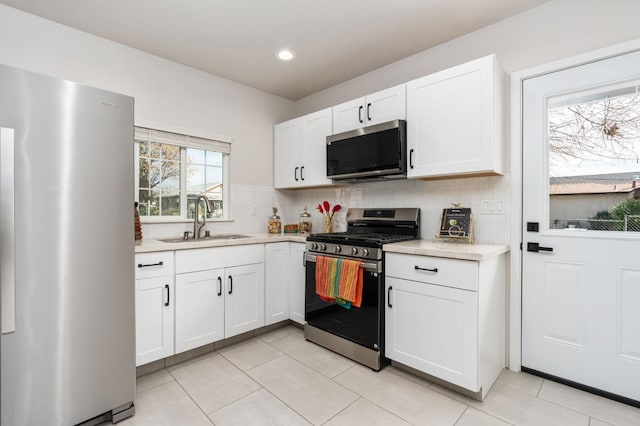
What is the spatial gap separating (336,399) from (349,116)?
2.27 meters

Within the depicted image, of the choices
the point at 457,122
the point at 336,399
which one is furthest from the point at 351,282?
the point at 457,122

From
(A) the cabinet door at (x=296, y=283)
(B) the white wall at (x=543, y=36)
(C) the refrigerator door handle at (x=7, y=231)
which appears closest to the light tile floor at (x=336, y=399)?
(A) the cabinet door at (x=296, y=283)

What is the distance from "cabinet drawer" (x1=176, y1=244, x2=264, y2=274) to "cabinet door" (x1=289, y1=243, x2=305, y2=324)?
0.33m

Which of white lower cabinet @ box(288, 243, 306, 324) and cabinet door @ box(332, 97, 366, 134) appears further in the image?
white lower cabinet @ box(288, 243, 306, 324)

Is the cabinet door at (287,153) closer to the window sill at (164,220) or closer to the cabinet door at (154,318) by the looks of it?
the window sill at (164,220)

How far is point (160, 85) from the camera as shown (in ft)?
9.07

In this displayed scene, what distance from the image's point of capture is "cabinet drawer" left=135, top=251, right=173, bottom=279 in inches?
81.9

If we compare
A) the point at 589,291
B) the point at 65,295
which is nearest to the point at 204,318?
the point at 65,295

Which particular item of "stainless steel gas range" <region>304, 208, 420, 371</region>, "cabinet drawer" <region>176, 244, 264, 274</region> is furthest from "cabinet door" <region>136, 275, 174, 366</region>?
"stainless steel gas range" <region>304, 208, 420, 371</region>

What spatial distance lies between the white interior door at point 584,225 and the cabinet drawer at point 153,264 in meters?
2.56

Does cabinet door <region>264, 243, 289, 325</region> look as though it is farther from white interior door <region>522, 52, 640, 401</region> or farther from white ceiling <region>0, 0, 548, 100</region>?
white interior door <region>522, 52, 640, 401</region>

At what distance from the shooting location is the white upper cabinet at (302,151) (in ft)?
10.1

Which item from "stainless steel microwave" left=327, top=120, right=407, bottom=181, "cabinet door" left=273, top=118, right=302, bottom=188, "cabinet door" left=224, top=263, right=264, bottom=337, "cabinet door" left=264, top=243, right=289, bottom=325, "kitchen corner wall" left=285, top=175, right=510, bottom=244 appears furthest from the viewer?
"cabinet door" left=273, top=118, right=302, bottom=188

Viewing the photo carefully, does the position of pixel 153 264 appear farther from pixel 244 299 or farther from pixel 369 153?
pixel 369 153
